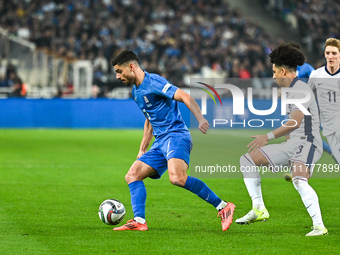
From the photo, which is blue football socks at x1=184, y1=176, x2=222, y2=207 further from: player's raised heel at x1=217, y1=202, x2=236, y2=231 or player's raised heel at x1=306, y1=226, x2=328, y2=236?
player's raised heel at x1=306, y1=226, x2=328, y2=236

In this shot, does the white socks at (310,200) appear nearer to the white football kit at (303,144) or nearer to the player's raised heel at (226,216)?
the white football kit at (303,144)

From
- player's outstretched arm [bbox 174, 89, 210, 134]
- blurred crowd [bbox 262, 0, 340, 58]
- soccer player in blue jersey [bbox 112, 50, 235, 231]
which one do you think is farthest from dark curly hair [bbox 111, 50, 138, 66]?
blurred crowd [bbox 262, 0, 340, 58]

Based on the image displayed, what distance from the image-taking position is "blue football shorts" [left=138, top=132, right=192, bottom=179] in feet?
23.0

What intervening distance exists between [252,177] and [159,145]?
1.09 meters

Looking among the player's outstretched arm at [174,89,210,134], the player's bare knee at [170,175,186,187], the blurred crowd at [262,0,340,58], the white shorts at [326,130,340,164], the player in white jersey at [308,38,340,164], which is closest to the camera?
the player's outstretched arm at [174,89,210,134]

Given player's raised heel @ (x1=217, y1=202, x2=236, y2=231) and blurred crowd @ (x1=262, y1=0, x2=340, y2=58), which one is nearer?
player's raised heel @ (x1=217, y1=202, x2=236, y2=231)

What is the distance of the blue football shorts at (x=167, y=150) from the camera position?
275 inches

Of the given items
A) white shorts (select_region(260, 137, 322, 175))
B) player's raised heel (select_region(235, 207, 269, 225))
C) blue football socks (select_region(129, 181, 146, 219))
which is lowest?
player's raised heel (select_region(235, 207, 269, 225))

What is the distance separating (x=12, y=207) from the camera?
28.3 feet

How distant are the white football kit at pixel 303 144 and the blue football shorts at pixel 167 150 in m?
0.91

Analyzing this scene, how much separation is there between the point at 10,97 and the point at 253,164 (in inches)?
790

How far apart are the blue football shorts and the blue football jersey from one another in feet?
0.31

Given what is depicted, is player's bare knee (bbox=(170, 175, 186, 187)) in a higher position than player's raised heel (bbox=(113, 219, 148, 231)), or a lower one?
higher

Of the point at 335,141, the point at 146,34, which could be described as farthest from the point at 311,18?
the point at 335,141
